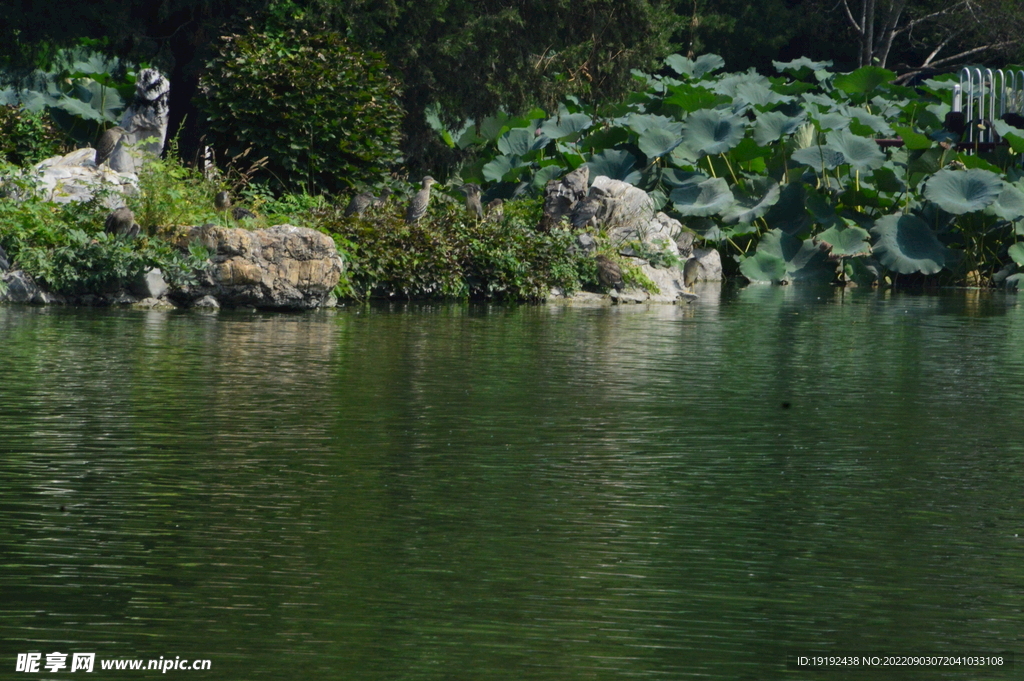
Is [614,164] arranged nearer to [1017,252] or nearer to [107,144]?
[1017,252]

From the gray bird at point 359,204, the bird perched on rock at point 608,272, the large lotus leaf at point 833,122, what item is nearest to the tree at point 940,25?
the large lotus leaf at point 833,122

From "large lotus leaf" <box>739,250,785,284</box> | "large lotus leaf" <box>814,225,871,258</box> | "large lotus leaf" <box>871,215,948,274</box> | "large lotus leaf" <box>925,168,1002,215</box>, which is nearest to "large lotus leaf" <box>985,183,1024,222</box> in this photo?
"large lotus leaf" <box>925,168,1002,215</box>

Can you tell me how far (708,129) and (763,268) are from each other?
2675mm

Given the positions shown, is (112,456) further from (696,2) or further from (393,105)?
(696,2)

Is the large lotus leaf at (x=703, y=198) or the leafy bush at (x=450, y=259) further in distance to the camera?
the large lotus leaf at (x=703, y=198)

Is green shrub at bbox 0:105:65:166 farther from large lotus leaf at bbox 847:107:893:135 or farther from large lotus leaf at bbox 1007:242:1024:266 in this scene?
large lotus leaf at bbox 1007:242:1024:266

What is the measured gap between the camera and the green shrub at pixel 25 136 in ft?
76.7

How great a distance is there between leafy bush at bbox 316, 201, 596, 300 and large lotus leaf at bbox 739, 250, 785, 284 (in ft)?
22.9

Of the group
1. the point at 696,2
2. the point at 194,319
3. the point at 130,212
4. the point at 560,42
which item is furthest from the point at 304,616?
the point at 696,2

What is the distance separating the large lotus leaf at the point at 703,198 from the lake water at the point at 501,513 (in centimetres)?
1467

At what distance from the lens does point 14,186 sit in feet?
56.0

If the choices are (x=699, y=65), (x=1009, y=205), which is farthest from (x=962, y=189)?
(x=699, y=65)

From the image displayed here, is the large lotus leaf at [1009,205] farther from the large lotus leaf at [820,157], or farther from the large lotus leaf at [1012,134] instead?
the large lotus leaf at [820,157]

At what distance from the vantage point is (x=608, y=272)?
752 inches
